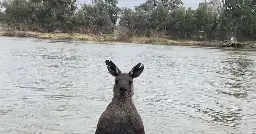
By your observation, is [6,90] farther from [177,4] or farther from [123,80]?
[177,4]

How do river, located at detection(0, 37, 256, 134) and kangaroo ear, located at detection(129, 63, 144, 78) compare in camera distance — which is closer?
kangaroo ear, located at detection(129, 63, 144, 78)

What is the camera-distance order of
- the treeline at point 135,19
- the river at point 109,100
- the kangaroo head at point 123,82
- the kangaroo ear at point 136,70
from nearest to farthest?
the kangaroo head at point 123,82
the kangaroo ear at point 136,70
the river at point 109,100
the treeline at point 135,19

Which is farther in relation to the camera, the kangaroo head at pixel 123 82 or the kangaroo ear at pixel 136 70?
the kangaroo ear at pixel 136 70

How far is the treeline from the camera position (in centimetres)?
10475

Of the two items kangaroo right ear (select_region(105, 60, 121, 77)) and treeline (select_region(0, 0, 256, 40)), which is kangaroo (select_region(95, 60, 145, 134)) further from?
treeline (select_region(0, 0, 256, 40))

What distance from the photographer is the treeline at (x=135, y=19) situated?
104750 mm

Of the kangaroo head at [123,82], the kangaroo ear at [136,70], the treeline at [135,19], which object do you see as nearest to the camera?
the kangaroo head at [123,82]

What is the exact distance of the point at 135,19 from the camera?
121m

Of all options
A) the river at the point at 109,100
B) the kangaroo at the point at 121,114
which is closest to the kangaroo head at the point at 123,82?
the kangaroo at the point at 121,114

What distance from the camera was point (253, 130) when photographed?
51.3 ft

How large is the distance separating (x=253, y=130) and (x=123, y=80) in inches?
356

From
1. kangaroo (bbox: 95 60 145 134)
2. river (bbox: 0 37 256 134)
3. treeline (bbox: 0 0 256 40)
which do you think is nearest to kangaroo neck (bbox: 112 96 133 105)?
kangaroo (bbox: 95 60 145 134)

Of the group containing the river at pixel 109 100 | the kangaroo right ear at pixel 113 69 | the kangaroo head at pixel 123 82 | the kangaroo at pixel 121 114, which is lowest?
the river at pixel 109 100

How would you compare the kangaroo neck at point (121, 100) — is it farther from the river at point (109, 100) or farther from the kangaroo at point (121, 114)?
the river at point (109, 100)
